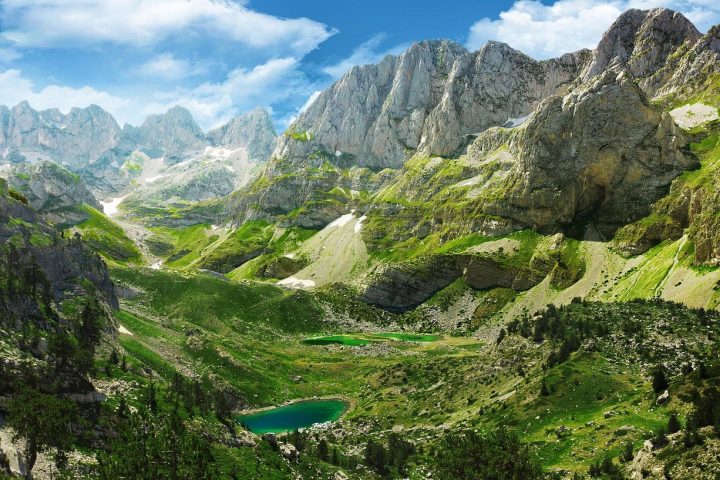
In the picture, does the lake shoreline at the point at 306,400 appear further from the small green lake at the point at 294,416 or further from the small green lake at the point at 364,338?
the small green lake at the point at 364,338

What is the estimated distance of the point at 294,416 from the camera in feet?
333

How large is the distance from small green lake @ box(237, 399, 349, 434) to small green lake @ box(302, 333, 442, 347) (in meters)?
50.3

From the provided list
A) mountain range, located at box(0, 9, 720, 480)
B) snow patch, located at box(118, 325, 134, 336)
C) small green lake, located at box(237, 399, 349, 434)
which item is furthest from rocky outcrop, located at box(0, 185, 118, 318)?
small green lake, located at box(237, 399, 349, 434)

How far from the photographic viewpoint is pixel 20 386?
46.5 metres

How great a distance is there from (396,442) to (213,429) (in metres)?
23.5

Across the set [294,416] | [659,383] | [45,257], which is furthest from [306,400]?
[659,383]

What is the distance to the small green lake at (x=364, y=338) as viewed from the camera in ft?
534

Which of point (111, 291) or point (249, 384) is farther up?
point (111, 291)

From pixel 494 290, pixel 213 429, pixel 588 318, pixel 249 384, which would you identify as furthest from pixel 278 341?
pixel 213 429

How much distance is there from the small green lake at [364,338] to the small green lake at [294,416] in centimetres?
5029

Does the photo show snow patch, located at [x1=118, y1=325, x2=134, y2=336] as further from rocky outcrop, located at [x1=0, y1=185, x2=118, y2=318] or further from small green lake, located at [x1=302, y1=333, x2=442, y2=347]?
small green lake, located at [x1=302, y1=333, x2=442, y2=347]

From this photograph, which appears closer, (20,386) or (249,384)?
(20,386)

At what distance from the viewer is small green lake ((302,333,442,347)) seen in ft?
534

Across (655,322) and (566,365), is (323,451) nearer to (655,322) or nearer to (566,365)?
(566,365)
